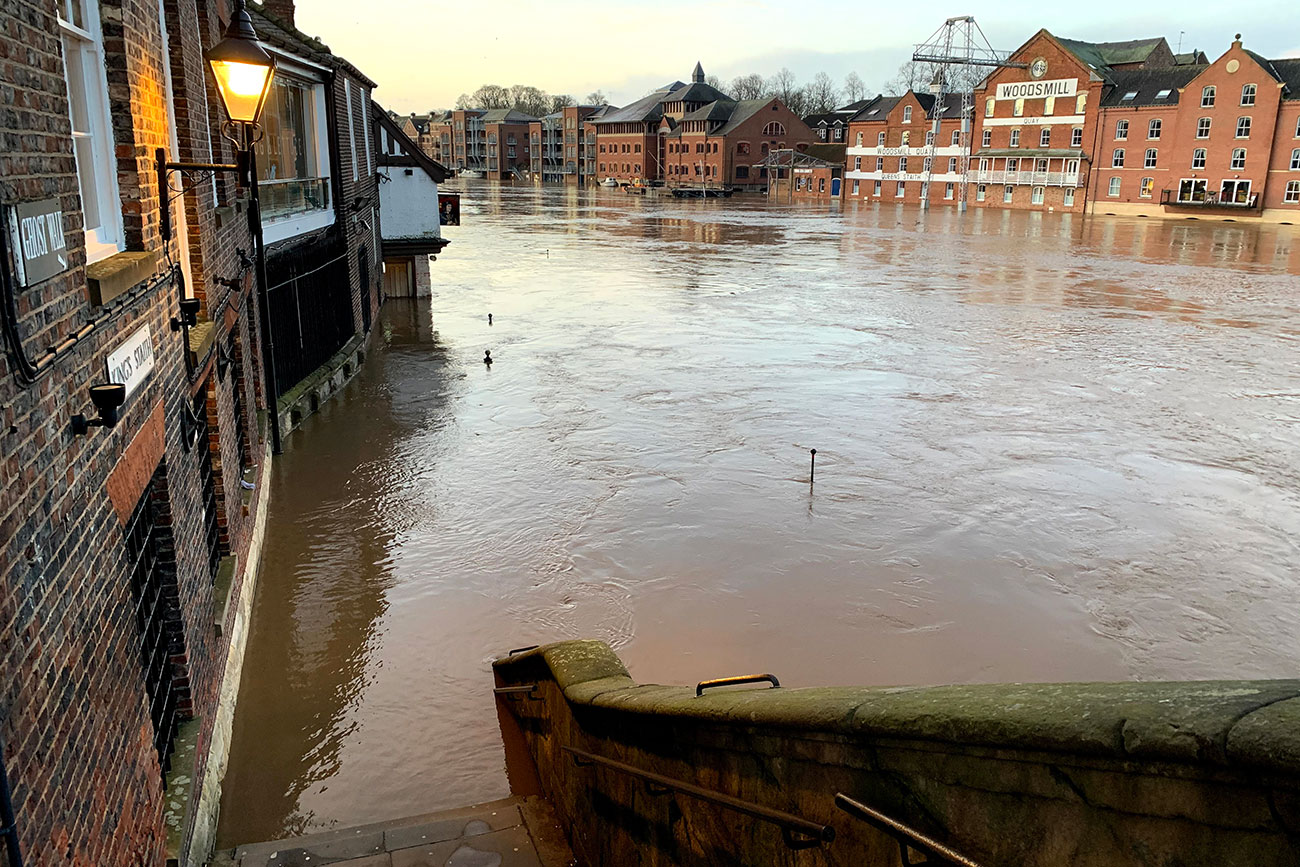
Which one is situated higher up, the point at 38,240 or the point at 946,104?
the point at 946,104

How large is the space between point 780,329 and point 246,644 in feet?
59.0

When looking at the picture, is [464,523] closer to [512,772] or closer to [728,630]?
[728,630]

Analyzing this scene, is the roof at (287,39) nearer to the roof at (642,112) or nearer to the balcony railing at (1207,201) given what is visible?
the balcony railing at (1207,201)

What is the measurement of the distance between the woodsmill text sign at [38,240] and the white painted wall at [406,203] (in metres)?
24.5

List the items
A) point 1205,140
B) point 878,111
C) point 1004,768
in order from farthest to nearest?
point 878,111, point 1205,140, point 1004,768

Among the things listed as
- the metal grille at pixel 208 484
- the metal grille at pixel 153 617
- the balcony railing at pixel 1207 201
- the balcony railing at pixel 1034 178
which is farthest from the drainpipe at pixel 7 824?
the balcony railing at pixel 1034 178

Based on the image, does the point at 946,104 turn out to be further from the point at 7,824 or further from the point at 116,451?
the point at 7,824

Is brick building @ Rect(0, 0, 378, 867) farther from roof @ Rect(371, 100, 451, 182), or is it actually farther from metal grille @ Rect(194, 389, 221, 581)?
roof @ Rect(371, 100, 451, 182)

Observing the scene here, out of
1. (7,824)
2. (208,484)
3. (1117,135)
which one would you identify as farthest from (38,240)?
(1117,135)

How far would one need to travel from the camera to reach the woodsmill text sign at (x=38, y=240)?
3.01m

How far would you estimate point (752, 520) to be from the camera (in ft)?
38.7

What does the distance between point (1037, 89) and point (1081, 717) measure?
69.4 meters

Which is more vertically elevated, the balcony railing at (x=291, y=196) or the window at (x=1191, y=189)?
the window at (x=1191, y=189)

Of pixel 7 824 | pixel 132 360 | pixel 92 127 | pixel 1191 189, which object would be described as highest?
pixel 1191 189
